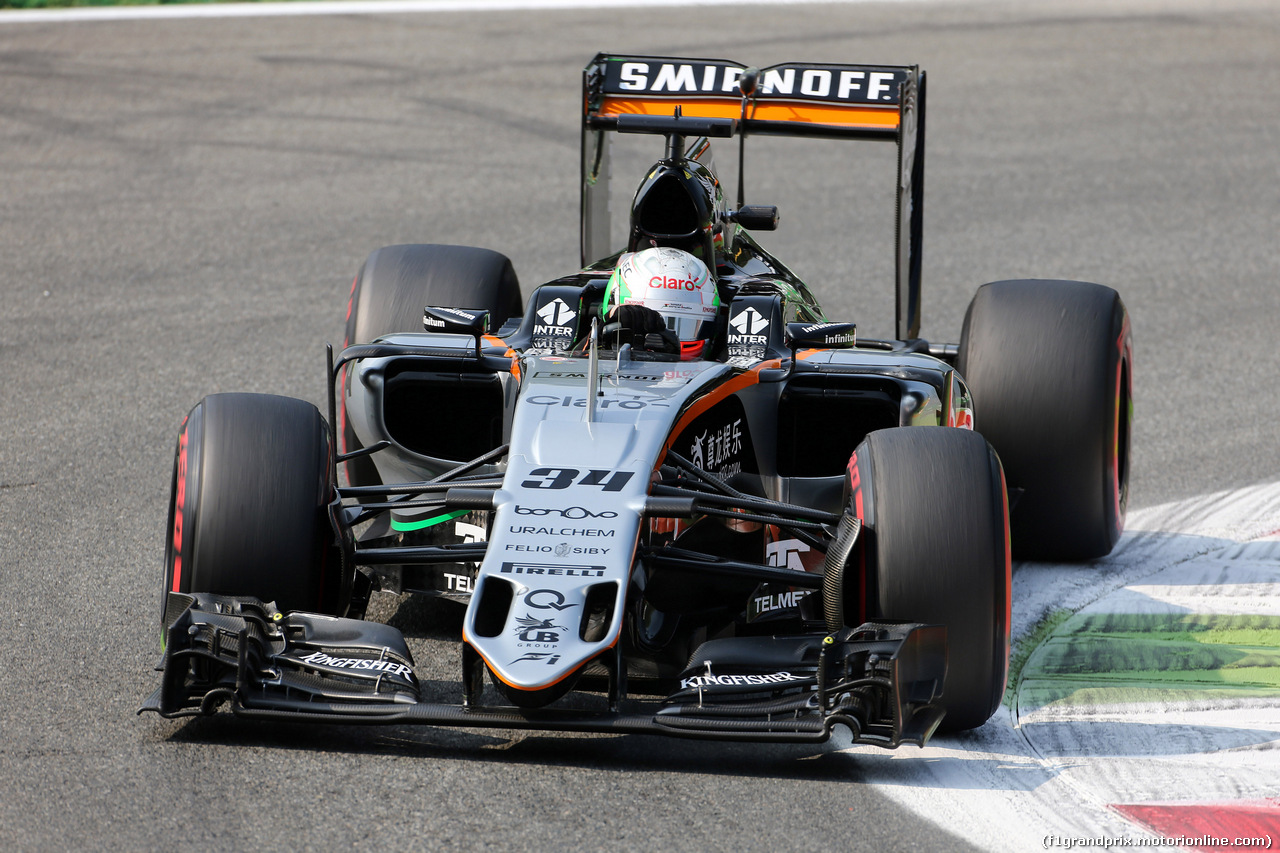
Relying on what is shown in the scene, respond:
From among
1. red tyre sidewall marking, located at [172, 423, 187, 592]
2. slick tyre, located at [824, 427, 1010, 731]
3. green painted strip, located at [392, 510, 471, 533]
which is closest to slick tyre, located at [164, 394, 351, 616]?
red tyre sidewall marking, located at [172, 423, 187, 592]

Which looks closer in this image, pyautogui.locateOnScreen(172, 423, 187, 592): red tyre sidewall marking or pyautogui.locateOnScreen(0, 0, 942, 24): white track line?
pyautogui.locateOnScreen(172, 423, 187, 592): red tyre sidewall marking

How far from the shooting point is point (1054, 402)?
22.4ft

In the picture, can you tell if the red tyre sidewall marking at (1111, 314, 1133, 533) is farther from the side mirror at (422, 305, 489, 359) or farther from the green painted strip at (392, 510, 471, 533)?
the green painted strip at (392, 510, 471, 533)

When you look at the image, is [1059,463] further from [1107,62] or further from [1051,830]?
[1107,62]

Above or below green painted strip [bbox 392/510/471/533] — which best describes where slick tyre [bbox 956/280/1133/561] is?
above

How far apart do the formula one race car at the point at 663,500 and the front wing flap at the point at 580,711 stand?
0.03 ft

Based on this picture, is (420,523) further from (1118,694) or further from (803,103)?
(803,103)

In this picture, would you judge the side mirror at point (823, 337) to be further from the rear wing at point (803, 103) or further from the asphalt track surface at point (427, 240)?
the asphalt track surface at point (427, 240)

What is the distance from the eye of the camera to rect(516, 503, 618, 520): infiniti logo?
16.5 ft

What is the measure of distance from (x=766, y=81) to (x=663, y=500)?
3254 mm

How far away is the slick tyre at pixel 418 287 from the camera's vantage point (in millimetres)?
7410

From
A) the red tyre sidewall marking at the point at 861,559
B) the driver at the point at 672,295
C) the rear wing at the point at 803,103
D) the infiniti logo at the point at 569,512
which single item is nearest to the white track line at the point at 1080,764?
the red tyre sidewall marking at the point at 861,559

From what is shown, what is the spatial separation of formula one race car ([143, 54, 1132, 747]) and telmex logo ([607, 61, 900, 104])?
12 cm

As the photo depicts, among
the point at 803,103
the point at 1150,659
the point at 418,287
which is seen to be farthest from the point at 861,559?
the point at 803,103
